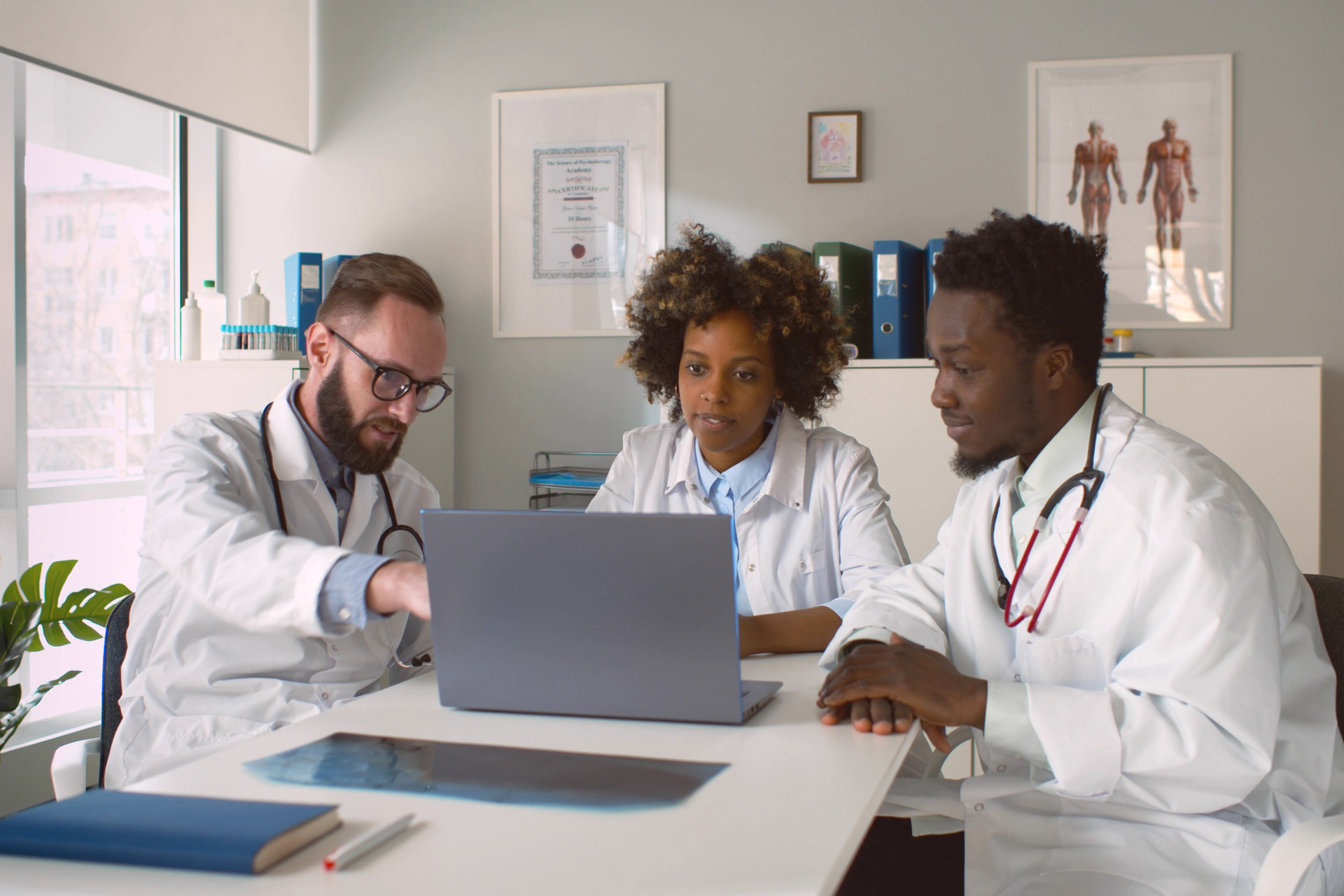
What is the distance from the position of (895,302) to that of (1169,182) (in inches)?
37.2

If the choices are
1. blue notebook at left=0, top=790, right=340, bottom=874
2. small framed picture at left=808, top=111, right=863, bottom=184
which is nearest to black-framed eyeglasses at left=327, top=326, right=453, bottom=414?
blue notebook at left=0, top=790, right=340, bottom=874

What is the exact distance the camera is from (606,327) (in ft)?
11.5

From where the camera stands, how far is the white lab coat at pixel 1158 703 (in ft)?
3.41

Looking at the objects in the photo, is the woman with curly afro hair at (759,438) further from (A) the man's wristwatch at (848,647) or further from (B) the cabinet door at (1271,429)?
(B) the cabinet door at (1271,429)

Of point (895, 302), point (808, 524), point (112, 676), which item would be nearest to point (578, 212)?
point (895, 302)

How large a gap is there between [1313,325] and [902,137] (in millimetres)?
1314

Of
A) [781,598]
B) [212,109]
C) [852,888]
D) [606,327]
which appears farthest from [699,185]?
[852,888]

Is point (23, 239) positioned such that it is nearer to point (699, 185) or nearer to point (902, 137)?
point (699, 185)

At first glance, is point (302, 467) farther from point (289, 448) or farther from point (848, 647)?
point (848, 647)

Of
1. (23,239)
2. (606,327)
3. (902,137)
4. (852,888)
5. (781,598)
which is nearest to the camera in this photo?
(852,888)

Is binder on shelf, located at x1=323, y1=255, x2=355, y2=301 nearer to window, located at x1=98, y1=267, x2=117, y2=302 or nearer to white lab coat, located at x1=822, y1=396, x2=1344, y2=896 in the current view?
window, located at x1=98, y1=267, x2=117, y2=302

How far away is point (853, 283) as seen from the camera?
2.94 metres

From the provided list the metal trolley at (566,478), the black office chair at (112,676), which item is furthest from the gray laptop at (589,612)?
the metal trolley at (566,478)

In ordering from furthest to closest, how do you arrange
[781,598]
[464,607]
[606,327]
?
[606,327] < [781,598] < [464,607]
